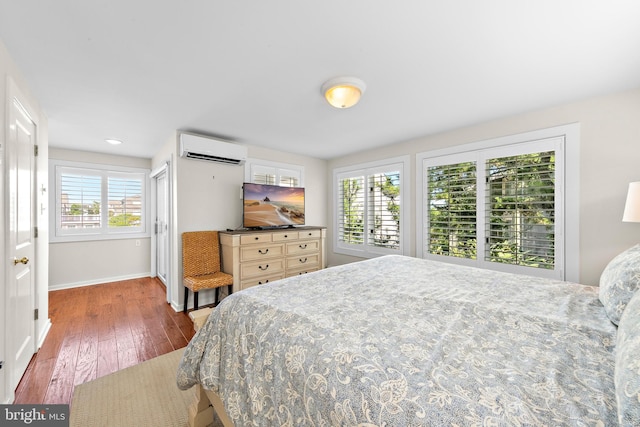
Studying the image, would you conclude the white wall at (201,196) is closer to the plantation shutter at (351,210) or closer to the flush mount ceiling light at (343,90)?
the plantation shutter at (351,210)

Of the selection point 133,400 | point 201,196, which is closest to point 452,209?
point 201,196

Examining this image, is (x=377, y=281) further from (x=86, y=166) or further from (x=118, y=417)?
(x=86, y=166)

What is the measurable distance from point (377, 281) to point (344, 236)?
291cm

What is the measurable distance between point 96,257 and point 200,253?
8.01 feet

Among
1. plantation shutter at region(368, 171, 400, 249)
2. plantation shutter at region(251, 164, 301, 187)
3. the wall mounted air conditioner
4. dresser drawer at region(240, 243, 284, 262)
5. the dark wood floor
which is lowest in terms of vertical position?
the dark wood floor

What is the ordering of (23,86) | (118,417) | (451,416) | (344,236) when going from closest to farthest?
(451,416) < (118,417) < (23,86) < (344,236)

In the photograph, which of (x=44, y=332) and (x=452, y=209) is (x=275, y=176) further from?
(x=44, y=332)

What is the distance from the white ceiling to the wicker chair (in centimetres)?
145

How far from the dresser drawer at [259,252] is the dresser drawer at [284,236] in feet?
0.29

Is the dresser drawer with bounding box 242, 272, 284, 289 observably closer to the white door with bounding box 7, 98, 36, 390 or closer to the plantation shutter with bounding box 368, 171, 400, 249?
the plantation shutter with bounding box 368, 171, 400, 249

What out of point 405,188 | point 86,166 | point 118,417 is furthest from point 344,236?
point 86,166

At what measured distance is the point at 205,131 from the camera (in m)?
3.29

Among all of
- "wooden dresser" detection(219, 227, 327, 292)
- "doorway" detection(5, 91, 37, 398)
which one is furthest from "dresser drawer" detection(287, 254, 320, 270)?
Result: "doorway" detection(5, 91, 37, 398)

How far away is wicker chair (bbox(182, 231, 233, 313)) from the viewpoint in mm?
3080
